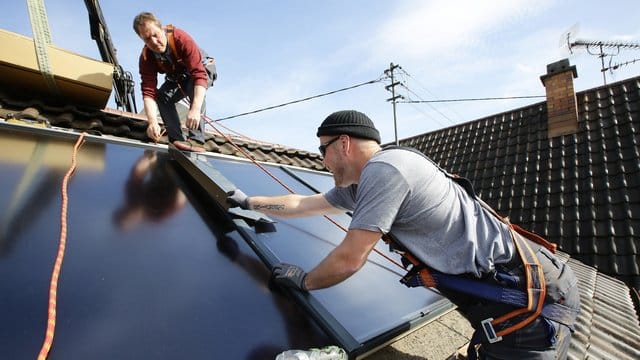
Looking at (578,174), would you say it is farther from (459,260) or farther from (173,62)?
(173,62)

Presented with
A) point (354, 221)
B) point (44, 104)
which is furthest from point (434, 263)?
point (44, 104)

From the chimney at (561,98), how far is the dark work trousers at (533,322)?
6700 millimetres

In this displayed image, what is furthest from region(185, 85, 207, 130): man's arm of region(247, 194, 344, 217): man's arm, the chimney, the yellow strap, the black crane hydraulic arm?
the chimney

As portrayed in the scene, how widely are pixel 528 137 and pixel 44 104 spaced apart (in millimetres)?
8175

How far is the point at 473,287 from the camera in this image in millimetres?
1310

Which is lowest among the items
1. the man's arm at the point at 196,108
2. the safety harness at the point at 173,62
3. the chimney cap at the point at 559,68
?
the man's arm at the point at 196,108

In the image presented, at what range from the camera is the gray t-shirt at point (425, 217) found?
1.25 meters

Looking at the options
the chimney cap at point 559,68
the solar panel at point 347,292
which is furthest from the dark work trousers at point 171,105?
the chimney cap at point 559,68

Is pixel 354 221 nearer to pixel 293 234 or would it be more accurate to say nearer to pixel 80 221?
pixel 293 234

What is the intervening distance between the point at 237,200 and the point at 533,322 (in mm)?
1481

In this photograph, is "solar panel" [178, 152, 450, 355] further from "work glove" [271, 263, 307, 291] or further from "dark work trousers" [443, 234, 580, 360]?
"dark work trousers" [443, 234, 580, 360]

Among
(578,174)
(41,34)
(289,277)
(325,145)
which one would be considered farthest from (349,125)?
(578,174)

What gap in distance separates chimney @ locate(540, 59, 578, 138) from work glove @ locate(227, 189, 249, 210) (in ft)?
23.5

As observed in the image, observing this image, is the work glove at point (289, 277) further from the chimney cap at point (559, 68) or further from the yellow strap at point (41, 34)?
the chimney cap at point (559, 68)
